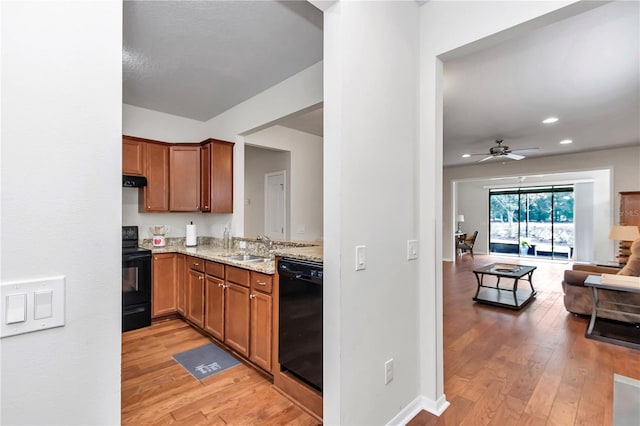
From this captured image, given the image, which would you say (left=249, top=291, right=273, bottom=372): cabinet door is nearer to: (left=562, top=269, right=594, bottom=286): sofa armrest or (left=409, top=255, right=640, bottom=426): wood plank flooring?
(left=409, top=255, right=640, bottom=426): wood plank flooring

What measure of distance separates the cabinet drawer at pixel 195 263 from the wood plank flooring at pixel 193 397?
0.85 metres

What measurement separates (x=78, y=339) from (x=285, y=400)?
1.76m

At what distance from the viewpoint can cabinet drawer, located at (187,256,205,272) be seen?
10.8 feet

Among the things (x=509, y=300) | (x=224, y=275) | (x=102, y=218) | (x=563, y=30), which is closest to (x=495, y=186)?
(x=509, y=300)

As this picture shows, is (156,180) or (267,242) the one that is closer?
(267,242)

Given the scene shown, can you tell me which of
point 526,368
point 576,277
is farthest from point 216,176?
point 576,277

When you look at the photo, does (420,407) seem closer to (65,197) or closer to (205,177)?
(65,197)

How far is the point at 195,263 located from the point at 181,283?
506 millimetres

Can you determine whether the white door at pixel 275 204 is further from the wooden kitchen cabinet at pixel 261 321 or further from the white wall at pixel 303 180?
the wooden kitchen cabinet at pixel 261 321

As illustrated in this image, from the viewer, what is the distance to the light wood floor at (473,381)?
6.50 ft

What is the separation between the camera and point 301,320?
80.7 inches

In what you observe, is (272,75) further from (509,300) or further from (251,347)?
(509,300)

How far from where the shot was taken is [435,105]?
2.00 metres

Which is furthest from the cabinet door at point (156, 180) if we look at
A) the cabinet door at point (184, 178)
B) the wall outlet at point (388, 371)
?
the wall outlet at point (388, 371)
